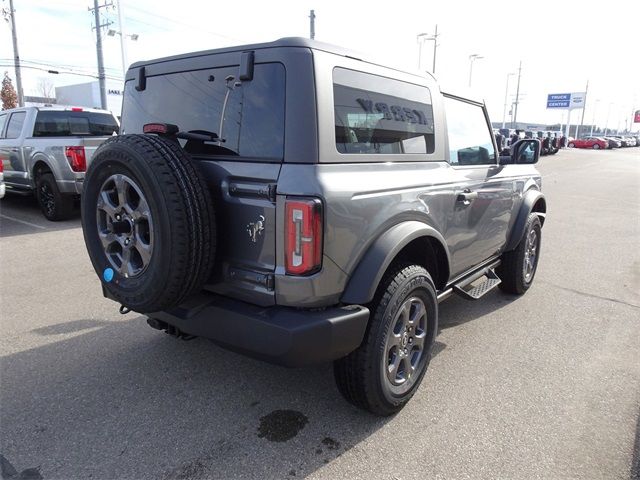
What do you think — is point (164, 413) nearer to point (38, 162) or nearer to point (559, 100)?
point (38, 162)

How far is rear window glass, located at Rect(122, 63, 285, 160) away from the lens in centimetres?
235

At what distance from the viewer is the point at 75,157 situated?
7.61m

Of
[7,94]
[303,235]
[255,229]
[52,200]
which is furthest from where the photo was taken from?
[7,94]

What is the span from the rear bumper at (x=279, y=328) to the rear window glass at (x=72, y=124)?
24.7 feet

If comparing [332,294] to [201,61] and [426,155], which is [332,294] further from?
[201,61]

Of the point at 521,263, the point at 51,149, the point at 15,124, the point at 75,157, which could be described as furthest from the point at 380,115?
the point at 15,124

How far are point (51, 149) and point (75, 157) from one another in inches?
22.0

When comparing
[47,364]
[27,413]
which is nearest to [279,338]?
[27,413]

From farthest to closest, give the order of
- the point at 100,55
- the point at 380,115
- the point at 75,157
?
the point at 100,55, the point at 75,157, the point at 380,115

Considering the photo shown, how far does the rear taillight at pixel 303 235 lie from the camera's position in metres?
2.18

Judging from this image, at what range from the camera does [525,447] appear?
2533mm

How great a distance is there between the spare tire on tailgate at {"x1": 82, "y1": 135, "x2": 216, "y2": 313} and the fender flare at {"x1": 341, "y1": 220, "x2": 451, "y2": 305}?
745 mm

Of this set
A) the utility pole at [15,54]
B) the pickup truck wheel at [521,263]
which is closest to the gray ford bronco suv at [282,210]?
the pickup truck wheel at [521,263]

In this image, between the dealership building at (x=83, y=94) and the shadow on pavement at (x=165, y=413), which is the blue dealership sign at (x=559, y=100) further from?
the shadow on pavement at (x=165, y=413)
